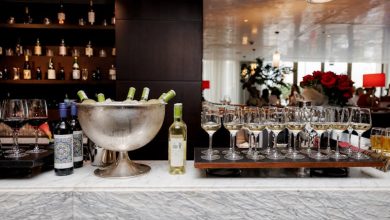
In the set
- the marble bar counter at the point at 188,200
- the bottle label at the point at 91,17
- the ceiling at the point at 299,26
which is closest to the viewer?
the marble bar counter at the point at 188,200

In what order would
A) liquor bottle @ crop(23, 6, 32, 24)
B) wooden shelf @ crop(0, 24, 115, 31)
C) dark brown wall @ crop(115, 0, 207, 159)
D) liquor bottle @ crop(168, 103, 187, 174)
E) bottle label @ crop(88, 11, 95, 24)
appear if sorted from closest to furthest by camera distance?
liquor bottle @ crop(168, 103, 187, 174)
dark brown wall @ crop(115, 0, 207, 159)
wooden shelf @ crop(0, 24, 115, 31)
bottle label @ crop(88, 11, 95, 24)
liquor bottle @ crop(23, 6, 32, 24)

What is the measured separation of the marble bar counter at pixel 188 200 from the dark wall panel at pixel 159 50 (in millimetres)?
1986

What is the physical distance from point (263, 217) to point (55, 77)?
3709 mm

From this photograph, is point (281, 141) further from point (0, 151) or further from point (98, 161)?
point (0, 151)

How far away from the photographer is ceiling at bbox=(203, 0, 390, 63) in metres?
5.01

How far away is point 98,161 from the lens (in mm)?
1547

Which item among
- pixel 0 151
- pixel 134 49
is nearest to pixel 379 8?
pixel 134 49

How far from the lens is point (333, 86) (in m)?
1.81

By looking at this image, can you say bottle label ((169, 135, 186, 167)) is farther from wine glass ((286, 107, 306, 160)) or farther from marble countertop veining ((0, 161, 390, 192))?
wine glass ((286, 107, 306, 160))

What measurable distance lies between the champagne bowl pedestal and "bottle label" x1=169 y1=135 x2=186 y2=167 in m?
0.08

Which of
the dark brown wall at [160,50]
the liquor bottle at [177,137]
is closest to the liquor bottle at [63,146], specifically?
the liquor bottle at [177,137]

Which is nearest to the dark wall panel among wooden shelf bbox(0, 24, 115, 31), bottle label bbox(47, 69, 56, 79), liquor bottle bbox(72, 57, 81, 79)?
wooden shelf bbox(0, 24, 115, 31)

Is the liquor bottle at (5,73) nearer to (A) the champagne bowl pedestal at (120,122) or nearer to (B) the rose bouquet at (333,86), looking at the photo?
(A) the champagne bowl pedestal at (120,122)

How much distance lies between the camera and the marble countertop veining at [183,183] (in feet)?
4.16
